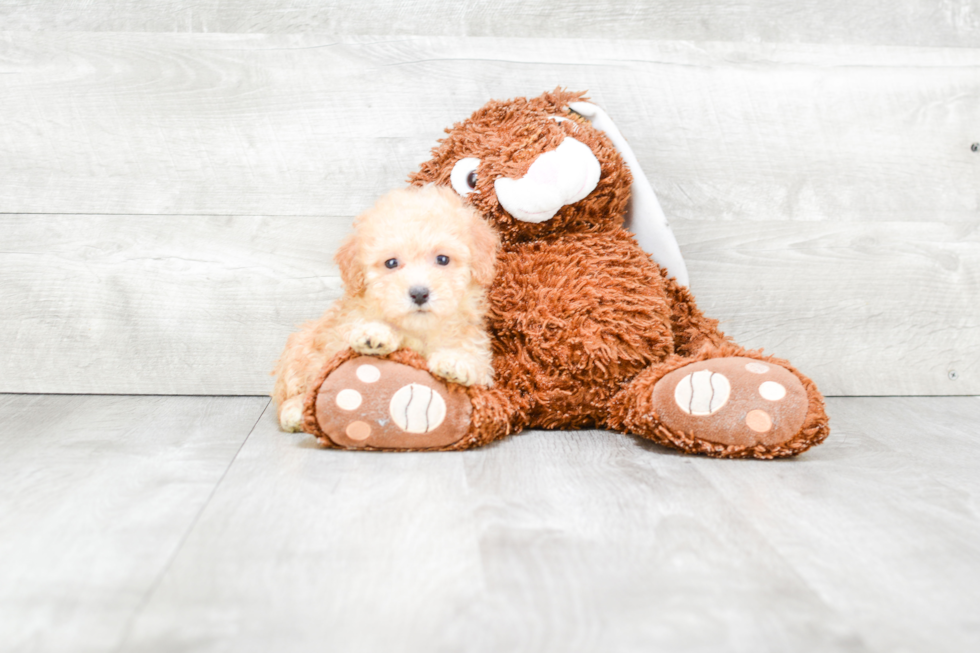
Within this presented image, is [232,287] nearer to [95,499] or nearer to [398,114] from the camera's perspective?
[398,114]

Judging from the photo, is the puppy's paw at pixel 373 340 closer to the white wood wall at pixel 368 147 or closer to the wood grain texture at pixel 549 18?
the white wood wall at pixel 368 147

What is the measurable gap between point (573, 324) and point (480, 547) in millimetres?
390

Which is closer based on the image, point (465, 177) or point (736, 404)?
point (736, 404)

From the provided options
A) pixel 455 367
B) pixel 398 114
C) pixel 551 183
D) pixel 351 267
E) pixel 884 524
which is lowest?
pixel 884 524

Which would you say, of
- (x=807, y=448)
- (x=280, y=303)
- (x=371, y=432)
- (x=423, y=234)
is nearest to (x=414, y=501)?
(x=371, y=432)

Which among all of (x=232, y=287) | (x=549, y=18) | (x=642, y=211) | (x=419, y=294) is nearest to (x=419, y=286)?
(x=419, y=294)

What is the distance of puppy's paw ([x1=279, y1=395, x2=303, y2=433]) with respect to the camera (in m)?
0.98

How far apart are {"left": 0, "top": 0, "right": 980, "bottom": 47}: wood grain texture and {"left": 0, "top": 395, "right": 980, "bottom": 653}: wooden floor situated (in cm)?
65

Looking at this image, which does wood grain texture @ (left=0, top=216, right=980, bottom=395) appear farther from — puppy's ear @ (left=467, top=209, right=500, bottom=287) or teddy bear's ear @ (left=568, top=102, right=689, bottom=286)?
puppy's ear @ (left=467, top=209, right=500, bottom=287)

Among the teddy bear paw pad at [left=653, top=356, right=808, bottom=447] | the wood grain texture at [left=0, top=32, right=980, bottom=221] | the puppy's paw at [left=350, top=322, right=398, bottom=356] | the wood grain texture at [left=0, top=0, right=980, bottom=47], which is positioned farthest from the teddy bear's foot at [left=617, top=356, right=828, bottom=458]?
the wood grain texture at [left=0, top=0, right=980, bottom=47]

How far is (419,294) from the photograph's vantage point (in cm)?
86

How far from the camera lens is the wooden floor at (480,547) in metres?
0.51

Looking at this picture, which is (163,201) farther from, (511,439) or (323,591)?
(323,591)

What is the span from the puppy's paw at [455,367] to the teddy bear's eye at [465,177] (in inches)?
9.1
